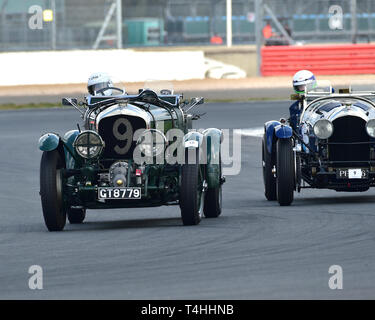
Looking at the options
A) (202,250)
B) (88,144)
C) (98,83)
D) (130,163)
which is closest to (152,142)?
(130,163)

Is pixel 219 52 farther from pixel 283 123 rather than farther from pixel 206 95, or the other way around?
pixel 283 123

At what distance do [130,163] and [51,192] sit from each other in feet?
2.82

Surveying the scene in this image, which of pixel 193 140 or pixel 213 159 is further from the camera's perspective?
pixel 213 159

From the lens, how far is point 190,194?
11.4 metres

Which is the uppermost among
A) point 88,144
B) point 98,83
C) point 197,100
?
point 98,83

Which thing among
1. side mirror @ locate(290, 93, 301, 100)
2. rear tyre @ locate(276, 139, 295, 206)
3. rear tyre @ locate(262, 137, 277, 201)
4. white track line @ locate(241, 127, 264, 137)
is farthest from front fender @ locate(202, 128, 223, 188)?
white track line @ locate(241, 127, 264, 137)

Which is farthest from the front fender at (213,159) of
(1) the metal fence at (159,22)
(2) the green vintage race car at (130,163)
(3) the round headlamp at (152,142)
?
(1) the metal fence at (159,22)

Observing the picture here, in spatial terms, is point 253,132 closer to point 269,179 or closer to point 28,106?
point 269,179

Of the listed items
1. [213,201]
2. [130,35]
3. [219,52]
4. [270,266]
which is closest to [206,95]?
[219,52]

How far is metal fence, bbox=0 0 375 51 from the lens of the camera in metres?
41.1

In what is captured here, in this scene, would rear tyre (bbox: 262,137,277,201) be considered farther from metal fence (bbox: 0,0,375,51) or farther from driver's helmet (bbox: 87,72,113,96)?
metal fence (bbox: 0,0,375,51)

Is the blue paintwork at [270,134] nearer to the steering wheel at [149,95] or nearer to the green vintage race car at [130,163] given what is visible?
the green vintage race car at [130,163]

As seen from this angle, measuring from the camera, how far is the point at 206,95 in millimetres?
34781
